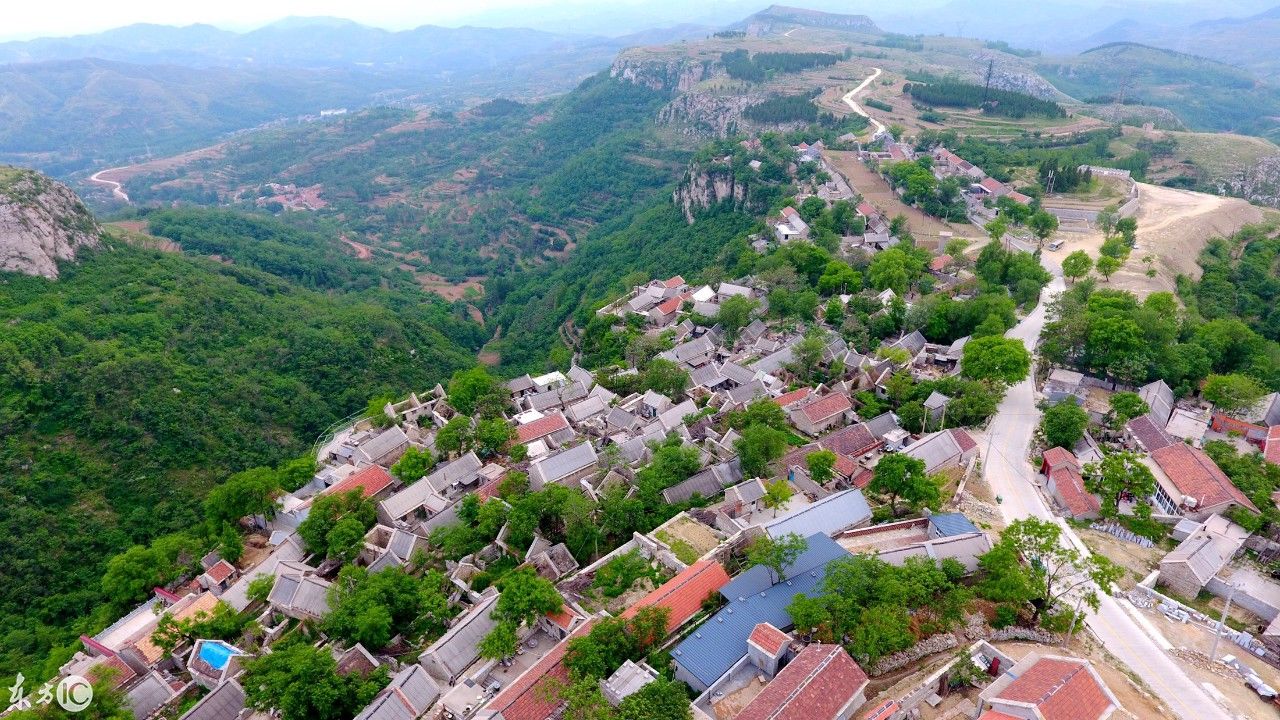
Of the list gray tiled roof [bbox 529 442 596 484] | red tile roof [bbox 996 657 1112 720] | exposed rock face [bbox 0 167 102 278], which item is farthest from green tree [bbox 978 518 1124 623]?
exposed rock face [bbox 0 167 102 278]

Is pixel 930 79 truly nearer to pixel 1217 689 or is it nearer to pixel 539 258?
pixel 539 258

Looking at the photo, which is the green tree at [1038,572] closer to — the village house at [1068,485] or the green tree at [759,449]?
the village house at [1068,485]

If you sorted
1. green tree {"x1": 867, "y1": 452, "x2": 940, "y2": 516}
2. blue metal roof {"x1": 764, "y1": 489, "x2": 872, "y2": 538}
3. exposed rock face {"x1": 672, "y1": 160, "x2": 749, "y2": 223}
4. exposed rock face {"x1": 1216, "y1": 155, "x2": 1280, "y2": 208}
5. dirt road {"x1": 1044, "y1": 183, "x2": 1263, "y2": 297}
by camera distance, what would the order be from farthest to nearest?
exposed rock face {"x1": 1216, "y1": 155, "x2": 1280, "y2": 208} → exposed rock face {"x1": 672, "y1": 160, "x2": 749, "y2": 223} → dirt road {"x1": 1044, "y1": 183, "x2": 1263, "y2": 297} → green tree {"x1": 867, "y1": 452, "x2": 940, "y2": 516} → blue metal roof {"x1": 764, "y1": 489, "x2": 872, "y2": 538}

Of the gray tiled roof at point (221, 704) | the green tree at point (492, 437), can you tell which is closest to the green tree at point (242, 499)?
the green tree at point (492, 437)

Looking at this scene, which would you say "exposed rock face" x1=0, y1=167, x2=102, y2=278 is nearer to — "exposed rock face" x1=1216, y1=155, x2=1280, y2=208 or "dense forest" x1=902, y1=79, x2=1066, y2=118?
"dense forest" x1=902, y1=79, x2=1066, y2=118

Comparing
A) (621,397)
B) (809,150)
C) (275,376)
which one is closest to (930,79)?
(809,150)

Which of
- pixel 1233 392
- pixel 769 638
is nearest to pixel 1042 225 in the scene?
pixel 1233 392
